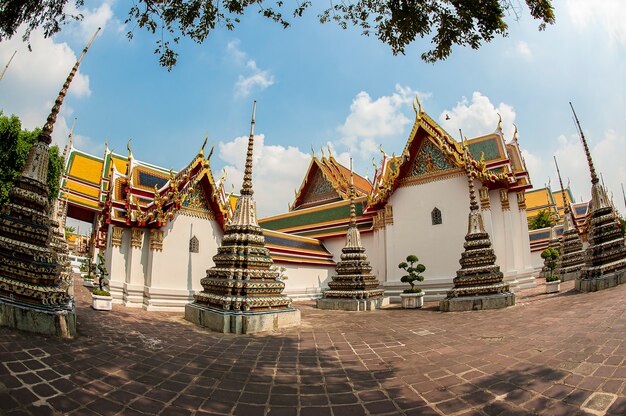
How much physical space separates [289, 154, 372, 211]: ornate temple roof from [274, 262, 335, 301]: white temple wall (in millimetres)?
6507

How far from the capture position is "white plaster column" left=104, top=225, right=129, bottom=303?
33.3ft

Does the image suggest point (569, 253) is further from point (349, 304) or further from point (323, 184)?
point (323, 184)

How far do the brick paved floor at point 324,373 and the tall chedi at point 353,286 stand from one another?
5.76 meters

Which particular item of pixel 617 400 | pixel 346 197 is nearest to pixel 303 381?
pixel 617 400

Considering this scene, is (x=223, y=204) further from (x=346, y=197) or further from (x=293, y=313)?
(x=346, y=197)

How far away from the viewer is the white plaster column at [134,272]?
1021cm

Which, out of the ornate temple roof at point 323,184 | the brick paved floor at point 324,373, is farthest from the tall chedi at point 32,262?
the ornate temple roof at point 323,184

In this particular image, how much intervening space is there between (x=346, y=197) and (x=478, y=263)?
39.7 feet

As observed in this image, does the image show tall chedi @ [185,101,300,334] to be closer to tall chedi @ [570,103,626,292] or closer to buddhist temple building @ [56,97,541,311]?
buddhist temple building @ [56,97,541,311]

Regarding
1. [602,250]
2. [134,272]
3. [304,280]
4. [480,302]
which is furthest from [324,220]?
[602,250]

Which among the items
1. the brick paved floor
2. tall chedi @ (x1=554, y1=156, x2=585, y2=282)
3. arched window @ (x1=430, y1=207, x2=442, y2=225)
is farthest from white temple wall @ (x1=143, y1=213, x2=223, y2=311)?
tall chedi @ (x1=554, y1=156, x2=585, y2=282)

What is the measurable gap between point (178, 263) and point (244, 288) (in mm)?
4905

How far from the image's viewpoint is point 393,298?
14766 mm

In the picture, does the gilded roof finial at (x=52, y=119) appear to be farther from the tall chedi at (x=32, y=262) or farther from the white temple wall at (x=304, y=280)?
the white temple wall at (x=304, y=280)
